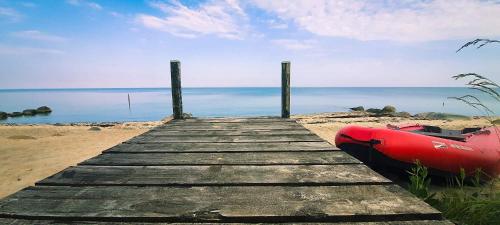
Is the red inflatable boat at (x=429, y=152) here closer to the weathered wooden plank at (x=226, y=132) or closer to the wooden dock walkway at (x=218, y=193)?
the weathered wooden plank at (x=226, y=132)

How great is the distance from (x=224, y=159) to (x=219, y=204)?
3.43 feet

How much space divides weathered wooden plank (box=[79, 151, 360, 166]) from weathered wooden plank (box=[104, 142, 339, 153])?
0.17 m

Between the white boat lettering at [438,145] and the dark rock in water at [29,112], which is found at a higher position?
the white boat lettering at [438,145]

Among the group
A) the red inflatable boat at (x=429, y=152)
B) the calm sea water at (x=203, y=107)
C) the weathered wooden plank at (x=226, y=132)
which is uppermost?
the weathered wooden plank at (x=226, y=132)

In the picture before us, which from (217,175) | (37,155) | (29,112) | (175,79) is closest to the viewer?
(217,175)

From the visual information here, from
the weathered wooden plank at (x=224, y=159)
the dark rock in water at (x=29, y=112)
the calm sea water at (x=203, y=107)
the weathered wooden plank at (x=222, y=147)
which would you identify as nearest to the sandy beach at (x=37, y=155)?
the weathered wooden plank at (x=222, y=147)

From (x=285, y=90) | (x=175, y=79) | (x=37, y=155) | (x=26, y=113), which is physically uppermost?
(x=175, y=79)

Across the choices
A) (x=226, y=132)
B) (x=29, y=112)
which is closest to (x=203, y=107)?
(x=29, y=112)

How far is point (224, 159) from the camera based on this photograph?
2586mm

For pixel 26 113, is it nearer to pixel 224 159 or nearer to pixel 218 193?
pixel 224 159

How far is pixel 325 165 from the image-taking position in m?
2.31

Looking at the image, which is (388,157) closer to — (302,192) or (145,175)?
(302,192)

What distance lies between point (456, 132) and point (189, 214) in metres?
7.00

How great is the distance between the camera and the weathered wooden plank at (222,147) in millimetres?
2957
